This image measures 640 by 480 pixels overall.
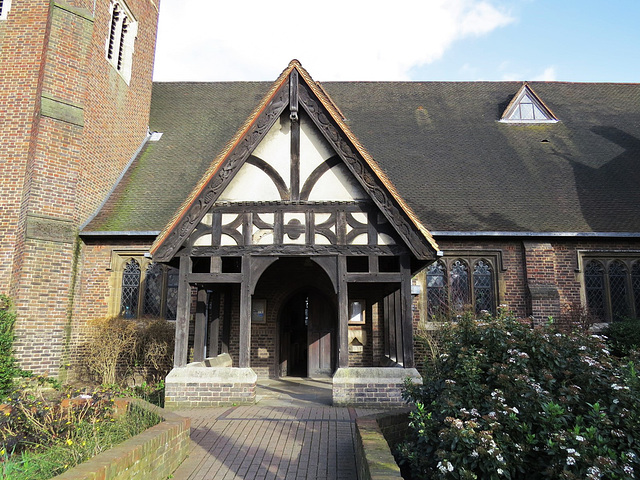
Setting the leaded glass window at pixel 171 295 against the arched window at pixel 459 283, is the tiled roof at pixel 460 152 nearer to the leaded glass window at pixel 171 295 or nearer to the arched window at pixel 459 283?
the arched window at pixel 459 283

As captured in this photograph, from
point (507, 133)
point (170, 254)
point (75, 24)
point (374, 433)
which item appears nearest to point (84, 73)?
point (75, 24)

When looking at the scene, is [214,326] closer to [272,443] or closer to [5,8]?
[272,443]

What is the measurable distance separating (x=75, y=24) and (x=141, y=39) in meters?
4.03

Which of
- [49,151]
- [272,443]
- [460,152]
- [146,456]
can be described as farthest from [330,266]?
[460,152]

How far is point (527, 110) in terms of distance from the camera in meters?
18.0

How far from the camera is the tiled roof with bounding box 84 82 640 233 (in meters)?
13.3

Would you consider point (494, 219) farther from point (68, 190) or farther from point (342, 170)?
point (68, 190)

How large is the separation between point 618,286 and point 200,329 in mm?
11781

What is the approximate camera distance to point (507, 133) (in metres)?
17.2

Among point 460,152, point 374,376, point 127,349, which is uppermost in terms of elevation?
point 460,152

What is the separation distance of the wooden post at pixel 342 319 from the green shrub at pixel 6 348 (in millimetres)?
7459

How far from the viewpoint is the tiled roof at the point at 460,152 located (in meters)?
13.3

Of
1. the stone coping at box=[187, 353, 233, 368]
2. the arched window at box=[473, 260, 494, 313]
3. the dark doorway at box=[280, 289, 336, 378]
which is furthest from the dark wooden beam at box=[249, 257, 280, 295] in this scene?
the arched window at box=[473, 260, 494, 313]

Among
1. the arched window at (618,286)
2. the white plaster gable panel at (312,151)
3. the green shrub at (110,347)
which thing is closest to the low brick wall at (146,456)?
the white plaster gable panel at (312,151)
